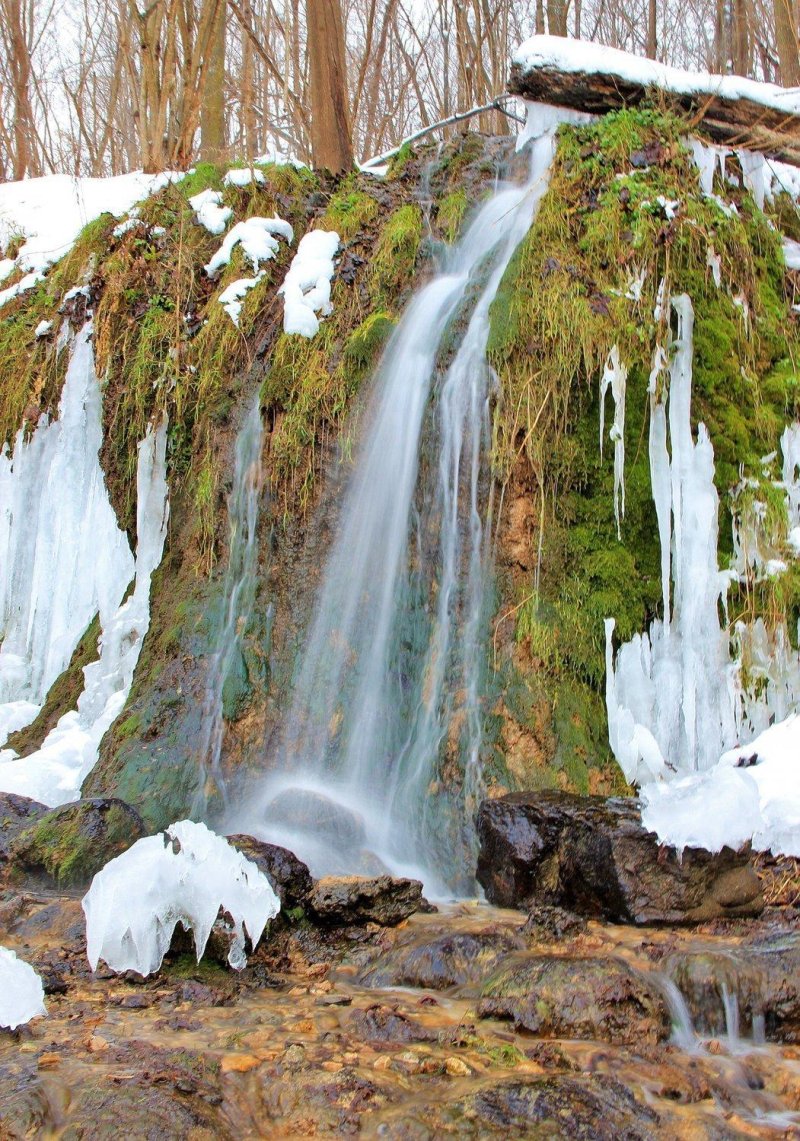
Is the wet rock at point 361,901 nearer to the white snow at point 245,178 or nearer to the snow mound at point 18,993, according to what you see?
the snow mound at point 18,993

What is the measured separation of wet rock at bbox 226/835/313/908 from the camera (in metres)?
4.00

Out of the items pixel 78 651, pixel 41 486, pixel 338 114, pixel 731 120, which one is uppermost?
pixel 338 114

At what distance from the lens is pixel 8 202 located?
1141cm

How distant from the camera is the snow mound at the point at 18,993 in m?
2.98

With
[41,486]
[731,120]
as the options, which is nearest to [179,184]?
[41,486]

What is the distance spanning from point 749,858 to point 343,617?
271 cm

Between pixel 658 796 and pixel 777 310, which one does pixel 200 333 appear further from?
pixel 658 796

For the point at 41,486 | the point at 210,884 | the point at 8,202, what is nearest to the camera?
the point at 210,884

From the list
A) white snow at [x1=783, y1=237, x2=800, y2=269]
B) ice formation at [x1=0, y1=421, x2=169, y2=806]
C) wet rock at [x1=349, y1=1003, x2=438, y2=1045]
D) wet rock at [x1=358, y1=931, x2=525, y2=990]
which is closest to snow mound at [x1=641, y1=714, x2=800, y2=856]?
wet rock at [x1=358, y1=931, x2=525, y2=990]

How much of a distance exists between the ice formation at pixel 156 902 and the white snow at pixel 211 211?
19.3ft

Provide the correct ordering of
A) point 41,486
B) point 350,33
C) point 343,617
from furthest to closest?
1. point 350,33
2. point 41,486
3. point 343,617

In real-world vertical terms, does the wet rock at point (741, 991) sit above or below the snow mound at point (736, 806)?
below

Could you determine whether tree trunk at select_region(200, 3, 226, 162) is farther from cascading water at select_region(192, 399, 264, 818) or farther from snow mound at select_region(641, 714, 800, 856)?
snow mound at select_region(641, 714, 800, 856)

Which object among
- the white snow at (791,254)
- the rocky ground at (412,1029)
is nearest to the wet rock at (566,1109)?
the rocky ground at (412,1029)
